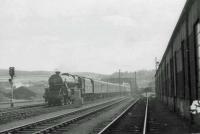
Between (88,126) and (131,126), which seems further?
(88,126)

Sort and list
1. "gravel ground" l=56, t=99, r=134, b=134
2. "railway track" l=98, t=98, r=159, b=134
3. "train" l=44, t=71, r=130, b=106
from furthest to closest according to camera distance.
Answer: "train" l=44, t=71, r=130, b=106 < "gravel ground" l=56, t=99, r=134, b=134 < "railway track" l=98, t=98, r=159, b=134

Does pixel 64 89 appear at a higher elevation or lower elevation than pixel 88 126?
higher

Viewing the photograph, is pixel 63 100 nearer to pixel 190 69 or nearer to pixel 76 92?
pixel 76 92

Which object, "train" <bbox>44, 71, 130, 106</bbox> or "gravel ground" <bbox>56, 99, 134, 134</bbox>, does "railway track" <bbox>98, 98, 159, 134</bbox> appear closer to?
"gravel ground" <bbox>56, 99, 134, 134</bbox>

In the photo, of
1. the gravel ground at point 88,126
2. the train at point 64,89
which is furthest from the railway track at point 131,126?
the train at point 64,89

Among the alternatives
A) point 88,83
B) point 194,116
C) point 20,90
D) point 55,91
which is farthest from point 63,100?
point 20,90

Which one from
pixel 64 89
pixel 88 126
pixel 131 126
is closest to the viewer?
pixel 131 126

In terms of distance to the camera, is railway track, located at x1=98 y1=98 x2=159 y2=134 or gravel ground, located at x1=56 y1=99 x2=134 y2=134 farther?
gravel ground, located at x1=56 y1=99 x2=134 y2=134

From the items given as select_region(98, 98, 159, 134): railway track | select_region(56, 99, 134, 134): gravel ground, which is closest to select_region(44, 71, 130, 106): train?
select_region(56, 99, 134, 134): gravel ground

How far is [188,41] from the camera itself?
17.4 metres

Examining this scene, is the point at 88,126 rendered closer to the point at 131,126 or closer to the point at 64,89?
the point at 131,126

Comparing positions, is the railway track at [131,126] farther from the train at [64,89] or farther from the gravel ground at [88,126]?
the train at [64,89]

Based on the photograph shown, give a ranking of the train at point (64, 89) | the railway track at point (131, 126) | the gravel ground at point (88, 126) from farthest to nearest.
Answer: the train at point (64, 89) → the gravel ground at point (88, 126) → the railway track at point (131, 126)

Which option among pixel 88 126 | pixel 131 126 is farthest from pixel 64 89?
pixel 131 126
